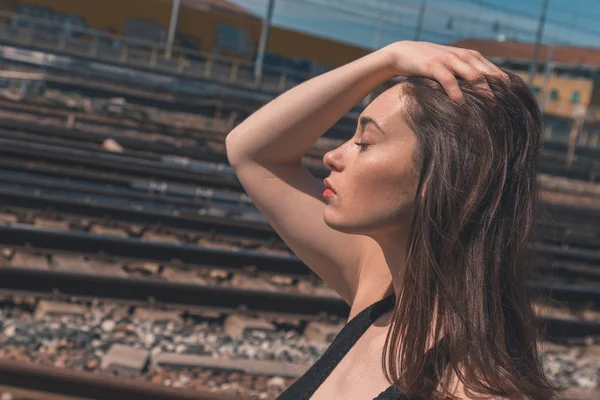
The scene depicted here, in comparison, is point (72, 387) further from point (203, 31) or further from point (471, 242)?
point (203, 31)

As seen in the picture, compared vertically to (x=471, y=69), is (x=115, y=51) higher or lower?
higher

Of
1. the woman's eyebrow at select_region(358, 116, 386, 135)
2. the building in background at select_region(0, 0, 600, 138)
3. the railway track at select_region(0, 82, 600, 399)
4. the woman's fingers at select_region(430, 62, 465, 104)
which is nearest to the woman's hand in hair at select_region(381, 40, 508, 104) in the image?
the woman's fingers at select_region(430, 62, 465, 104)

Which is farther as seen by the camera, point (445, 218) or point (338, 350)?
point (338, 350)

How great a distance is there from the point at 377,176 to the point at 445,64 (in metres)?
0.24

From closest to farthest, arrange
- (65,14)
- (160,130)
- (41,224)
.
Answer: (41,224) → (160,130) → (65,14)

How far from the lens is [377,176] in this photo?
62.8 inches

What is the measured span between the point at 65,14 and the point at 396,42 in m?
35.6

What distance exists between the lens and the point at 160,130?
15953mm

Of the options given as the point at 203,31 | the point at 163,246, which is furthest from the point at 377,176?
the point at 203,31

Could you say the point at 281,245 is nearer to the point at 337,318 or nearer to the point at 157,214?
the point at 157,214

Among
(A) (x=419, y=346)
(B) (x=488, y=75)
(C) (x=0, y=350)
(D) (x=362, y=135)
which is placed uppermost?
(B) (x=488, y=75)

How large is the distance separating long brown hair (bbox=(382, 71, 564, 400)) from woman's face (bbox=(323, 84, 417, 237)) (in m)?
0.03

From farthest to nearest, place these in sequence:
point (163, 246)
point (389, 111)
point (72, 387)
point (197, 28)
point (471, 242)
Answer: point (197, 28) → point (163, 246) → point (72, 387) → point (389, 111) → point (471, 242)

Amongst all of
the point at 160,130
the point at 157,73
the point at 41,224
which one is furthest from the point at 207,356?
the point at 157,73
